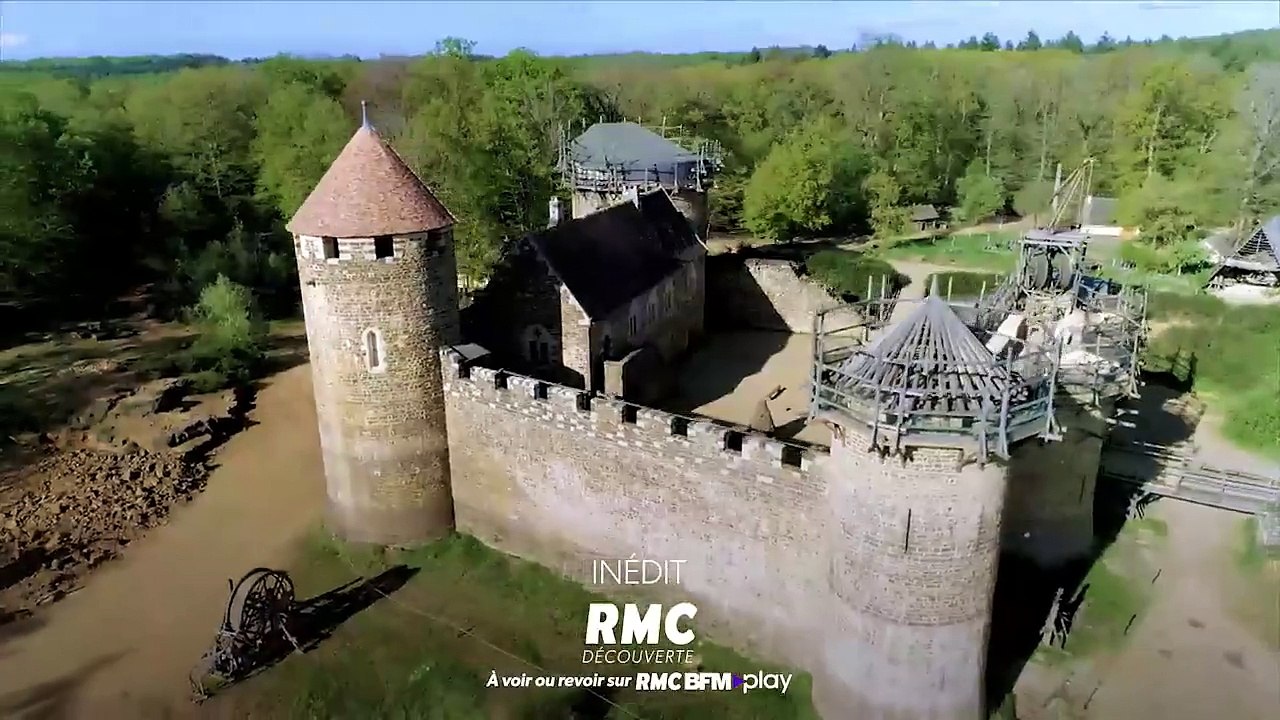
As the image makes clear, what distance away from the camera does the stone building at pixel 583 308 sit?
25.5 metres

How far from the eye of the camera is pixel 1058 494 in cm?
1984

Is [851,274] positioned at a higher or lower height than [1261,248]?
lower

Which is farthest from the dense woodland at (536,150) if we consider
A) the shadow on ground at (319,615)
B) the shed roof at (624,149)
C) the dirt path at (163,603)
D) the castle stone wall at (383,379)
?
the shadow on ground at (319,615)

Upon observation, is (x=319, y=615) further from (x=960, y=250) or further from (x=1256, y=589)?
(x=960, y=250)

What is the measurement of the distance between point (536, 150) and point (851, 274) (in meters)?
17.1

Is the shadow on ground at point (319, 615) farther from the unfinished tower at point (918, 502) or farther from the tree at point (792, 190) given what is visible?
the tree at point (792, 190)

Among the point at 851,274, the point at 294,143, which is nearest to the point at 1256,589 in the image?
the point at 851,274

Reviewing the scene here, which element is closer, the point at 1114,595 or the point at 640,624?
the point at 640,624

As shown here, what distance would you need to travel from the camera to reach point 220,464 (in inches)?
1065

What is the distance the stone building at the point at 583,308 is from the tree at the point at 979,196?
30.1 meters

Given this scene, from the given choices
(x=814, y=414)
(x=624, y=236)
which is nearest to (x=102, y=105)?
(x=624, y=236)

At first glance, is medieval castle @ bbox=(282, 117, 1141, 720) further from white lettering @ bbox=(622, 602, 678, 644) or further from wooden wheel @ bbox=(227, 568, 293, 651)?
wooden wheel @ bbox=(227, 568, 293, 651)

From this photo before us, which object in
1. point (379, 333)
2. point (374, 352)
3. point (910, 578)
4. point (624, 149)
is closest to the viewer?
point (910, 578)

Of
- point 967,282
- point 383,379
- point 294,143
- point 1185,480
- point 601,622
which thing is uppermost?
point 294,143
